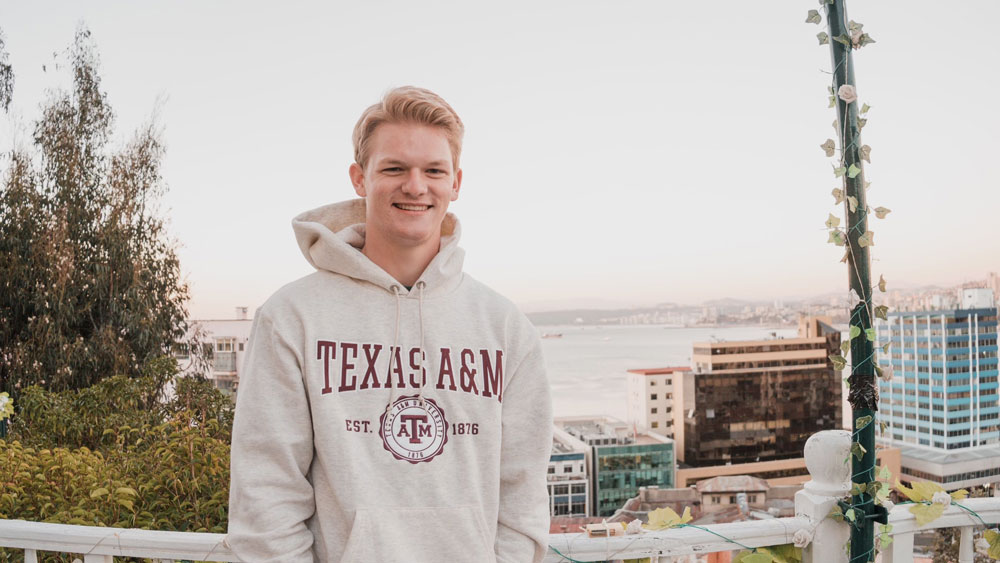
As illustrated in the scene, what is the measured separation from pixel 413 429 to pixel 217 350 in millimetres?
6849

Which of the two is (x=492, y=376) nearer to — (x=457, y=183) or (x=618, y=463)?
(x=457, y=183)

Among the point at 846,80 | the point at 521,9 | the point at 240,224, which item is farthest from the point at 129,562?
the point at 521,9

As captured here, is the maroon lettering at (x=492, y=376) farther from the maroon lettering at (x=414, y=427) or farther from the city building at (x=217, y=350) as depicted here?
the city building at (x=217, y=350)

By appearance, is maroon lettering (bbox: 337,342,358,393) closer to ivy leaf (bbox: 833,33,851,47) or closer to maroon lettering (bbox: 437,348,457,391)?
maroon lettering (bbox: 437,348,457,391)

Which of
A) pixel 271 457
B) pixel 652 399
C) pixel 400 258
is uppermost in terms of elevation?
pixel 400 258

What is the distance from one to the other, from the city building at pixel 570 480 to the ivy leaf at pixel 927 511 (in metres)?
30.5

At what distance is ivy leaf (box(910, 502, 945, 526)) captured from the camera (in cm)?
135

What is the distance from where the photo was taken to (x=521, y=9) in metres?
10.2

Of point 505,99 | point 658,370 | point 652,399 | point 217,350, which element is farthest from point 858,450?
point 652,399

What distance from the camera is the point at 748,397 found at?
137 ft

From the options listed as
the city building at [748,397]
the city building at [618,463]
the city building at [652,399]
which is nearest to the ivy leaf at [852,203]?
the city building at [618,463]

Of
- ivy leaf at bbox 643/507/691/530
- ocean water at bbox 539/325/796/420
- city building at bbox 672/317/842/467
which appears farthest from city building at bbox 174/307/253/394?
city building at bbox 672/317/842/467

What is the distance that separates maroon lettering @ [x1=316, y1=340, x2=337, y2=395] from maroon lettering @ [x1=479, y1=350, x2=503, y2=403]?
0.69ft

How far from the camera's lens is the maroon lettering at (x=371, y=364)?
0.89 meters
